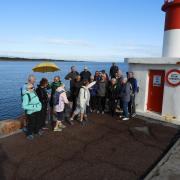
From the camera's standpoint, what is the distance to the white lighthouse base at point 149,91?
9.38 m

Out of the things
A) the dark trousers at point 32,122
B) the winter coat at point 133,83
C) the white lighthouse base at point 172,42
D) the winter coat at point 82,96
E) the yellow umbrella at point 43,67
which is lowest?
the dark trousers at point 32,122

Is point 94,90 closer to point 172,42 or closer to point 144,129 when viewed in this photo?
point 144,129

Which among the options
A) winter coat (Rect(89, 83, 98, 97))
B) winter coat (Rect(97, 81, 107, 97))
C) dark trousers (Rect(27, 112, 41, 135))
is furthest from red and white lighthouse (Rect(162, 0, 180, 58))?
dark trousers (Rect(27, 112, 41, 135))

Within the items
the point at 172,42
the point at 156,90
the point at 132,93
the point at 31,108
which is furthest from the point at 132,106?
the point at 31,108

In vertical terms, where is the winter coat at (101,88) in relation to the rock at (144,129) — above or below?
above

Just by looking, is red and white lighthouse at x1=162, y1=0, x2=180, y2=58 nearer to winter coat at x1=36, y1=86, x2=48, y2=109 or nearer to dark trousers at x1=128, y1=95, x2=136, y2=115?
dark trousers at x1=128, y1=95, x2=136, y2=115

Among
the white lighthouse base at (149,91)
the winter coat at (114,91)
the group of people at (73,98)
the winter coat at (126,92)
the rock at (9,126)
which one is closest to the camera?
the group of people at (73,98)

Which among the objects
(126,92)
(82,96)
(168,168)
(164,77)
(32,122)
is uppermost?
(164,77)

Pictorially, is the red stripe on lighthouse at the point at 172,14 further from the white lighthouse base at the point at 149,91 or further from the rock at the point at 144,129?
the rock at the point at 144,129

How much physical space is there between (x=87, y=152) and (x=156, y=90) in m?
4.84

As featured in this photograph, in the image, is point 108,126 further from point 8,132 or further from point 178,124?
point 8,132

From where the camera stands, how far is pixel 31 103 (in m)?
7.27

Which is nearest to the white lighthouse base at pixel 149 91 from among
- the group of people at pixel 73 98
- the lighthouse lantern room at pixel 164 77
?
the lighthouse lantern room at pixel 164 77

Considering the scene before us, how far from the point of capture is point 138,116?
10383 mm
